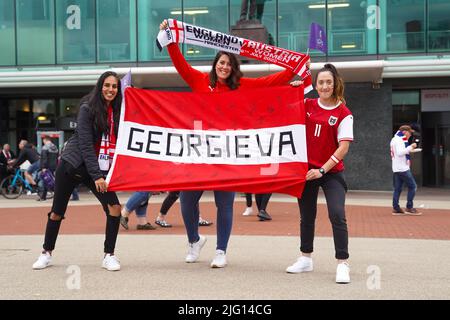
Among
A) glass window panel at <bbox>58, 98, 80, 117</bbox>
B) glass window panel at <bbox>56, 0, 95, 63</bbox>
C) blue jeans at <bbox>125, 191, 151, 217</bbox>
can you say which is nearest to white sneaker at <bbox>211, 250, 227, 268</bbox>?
blue jeans at <bbox>125, 191, 151, 217</bbox>

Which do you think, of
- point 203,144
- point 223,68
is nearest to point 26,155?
point 203,144

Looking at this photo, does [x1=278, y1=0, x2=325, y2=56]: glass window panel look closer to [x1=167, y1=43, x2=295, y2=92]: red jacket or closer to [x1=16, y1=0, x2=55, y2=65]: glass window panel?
[x1=16, y1=0, x2=55, y2=65]: glass window panel

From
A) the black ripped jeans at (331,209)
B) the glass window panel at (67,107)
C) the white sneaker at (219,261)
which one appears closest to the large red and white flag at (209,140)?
the black ripped jeans at (331,209)

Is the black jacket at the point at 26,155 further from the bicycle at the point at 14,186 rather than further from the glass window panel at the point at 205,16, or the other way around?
the glass window panel at the point at 205,16

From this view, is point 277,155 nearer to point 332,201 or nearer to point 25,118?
point 332,201

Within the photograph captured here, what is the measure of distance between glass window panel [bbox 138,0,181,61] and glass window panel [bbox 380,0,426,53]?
279 inches

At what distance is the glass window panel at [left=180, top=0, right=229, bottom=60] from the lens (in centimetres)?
2219

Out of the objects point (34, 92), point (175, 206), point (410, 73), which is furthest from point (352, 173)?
point (34, 92)

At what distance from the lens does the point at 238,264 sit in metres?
6.60

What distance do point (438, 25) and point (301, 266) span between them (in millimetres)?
17455

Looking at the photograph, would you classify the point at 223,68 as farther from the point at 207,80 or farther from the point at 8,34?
the point at 8,34

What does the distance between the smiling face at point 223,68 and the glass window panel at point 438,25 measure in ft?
54.8

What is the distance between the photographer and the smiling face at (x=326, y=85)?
5.83 metres
